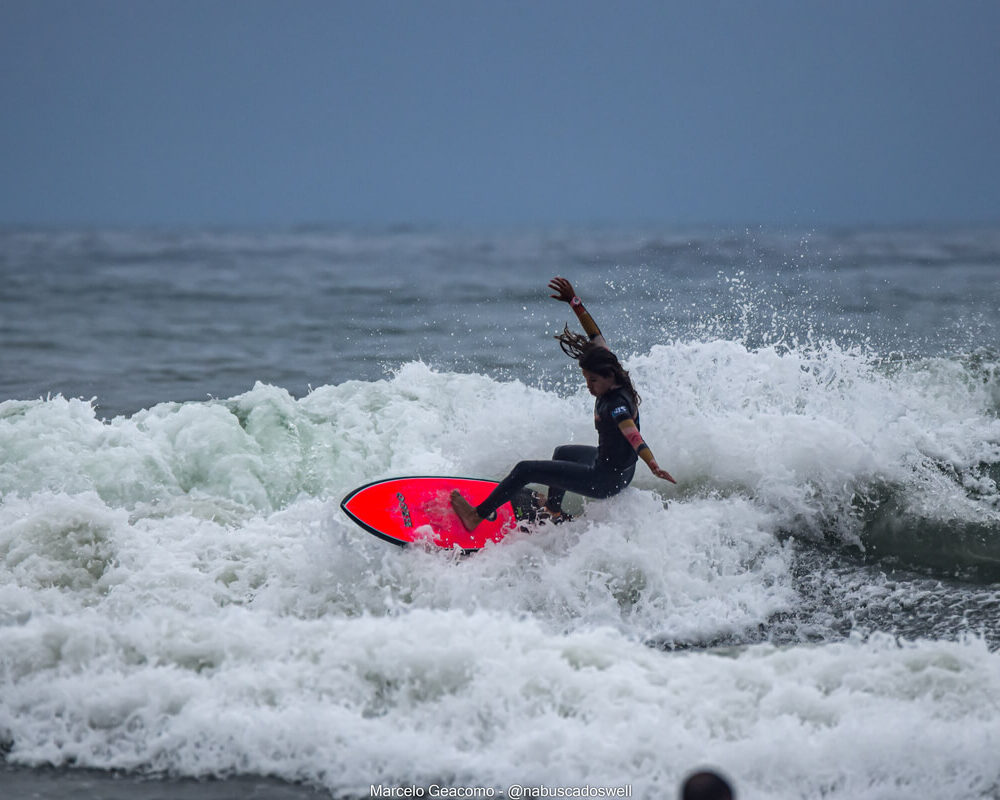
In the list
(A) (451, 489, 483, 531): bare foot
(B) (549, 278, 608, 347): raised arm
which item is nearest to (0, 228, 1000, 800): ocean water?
(A) (451, 489, 483, 531): bare foot

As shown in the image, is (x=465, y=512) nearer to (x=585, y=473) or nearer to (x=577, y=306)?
(x=585, y=473)

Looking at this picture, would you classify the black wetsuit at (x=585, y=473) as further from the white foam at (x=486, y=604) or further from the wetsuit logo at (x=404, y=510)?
the wetsuit logo at (x=404, y=510)

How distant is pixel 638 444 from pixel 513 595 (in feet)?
4.07

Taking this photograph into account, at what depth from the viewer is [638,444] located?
638 centimetres

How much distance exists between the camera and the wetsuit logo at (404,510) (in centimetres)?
691

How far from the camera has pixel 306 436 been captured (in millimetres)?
10281

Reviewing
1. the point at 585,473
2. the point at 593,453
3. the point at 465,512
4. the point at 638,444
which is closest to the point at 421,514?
the point at 465,512

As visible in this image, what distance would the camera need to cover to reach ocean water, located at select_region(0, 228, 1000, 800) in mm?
4770

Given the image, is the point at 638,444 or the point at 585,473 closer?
the point at 638,444

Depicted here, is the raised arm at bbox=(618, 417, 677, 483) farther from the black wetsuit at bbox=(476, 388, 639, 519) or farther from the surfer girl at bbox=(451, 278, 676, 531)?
the black wetsuit at bbox=(476, 388, 639, 519)

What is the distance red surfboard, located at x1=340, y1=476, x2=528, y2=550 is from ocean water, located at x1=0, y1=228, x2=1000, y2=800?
15 cm

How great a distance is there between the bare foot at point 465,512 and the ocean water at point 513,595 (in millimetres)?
284

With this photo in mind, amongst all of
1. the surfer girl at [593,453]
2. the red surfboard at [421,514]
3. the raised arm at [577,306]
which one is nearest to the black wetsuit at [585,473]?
the surfer girl at [593,453]

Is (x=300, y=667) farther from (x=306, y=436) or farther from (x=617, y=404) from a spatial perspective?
(x=306, y=436)
